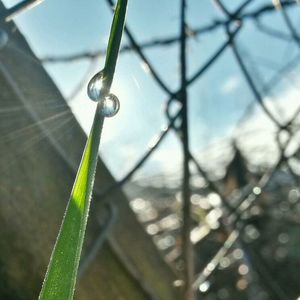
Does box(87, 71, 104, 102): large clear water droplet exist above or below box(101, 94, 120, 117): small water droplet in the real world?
above

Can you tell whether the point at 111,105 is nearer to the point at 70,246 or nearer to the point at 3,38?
the point at 70,246

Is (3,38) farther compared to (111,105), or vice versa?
(3,38)

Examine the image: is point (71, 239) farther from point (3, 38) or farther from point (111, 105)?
point (3, 38)

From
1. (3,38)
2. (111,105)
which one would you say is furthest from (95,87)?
(3,38)

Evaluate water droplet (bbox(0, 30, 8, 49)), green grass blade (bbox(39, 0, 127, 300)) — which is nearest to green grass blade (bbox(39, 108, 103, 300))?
green grass blade (bbox(39, 0, 127, 300))

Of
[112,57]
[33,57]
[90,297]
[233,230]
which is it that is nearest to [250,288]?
[233,230]

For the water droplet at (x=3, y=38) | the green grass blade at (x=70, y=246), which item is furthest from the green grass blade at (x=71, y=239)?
the water droplet at (x=3, y=38)

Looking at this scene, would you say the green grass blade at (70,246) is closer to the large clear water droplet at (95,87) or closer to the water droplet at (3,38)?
the large clear water droplet at (95,87)

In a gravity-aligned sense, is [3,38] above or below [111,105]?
above

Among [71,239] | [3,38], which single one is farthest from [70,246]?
[3,38]

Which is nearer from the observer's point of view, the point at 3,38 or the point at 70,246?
the point at 70,246

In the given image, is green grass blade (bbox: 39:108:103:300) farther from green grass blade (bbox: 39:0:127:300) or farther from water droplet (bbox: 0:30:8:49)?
water droplet (bbox: 0:30:8:49)
